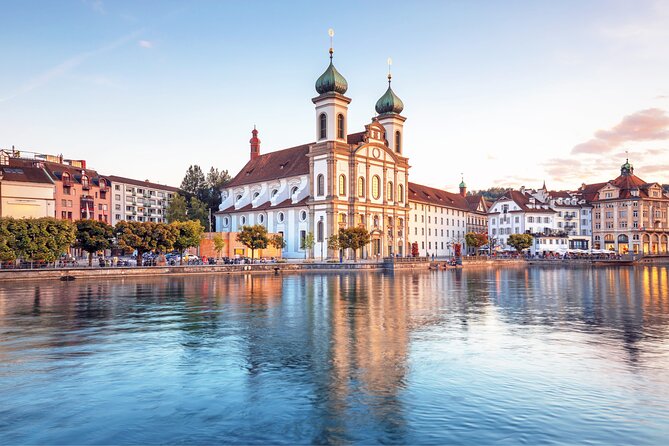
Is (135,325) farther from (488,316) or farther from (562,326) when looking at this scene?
(562,326)

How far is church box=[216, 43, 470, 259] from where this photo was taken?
89.9 metres

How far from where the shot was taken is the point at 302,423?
11.4 meters

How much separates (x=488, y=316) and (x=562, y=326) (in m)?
4.15

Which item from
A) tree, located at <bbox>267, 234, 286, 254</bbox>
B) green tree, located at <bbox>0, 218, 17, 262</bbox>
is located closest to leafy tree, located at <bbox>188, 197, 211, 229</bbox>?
tree, located at <bbox>267, 234, 286, 254</bbox>

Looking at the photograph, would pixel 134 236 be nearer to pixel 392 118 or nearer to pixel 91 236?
pixel 91 236

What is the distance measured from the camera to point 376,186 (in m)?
96.6

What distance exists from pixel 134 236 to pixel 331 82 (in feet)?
140

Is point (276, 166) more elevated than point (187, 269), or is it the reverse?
point (276, 166)

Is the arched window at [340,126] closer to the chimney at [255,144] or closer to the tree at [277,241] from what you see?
the tree at [277,241]

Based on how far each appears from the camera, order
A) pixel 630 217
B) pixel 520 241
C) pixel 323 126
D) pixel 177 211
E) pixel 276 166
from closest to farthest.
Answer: pixel 323 126
pixel 276 166
pixel 177 211
pixel 520 241
pixel 630 217

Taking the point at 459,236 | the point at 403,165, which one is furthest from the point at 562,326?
the point at 459,236

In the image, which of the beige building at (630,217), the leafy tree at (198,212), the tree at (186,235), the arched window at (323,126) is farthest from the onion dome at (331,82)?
the beige building at (630,217)

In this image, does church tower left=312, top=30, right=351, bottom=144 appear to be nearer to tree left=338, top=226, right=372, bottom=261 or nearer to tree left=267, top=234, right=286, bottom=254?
tree left=267, top=234, right=286, bottom=254

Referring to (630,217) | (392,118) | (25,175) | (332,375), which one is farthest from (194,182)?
(332,375)
